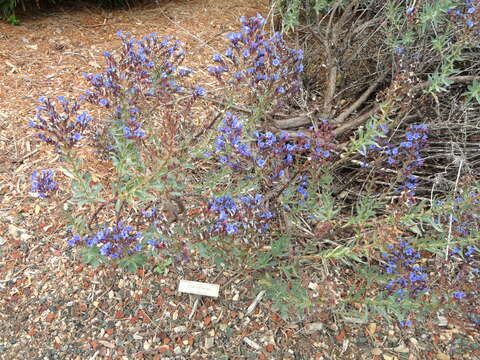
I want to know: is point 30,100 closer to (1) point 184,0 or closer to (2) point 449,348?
(1) point 184,0

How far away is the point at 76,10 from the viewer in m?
4.78

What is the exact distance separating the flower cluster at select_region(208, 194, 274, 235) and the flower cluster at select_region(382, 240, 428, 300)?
0.63 meters

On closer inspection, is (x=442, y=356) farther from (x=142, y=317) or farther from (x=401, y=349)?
(x=142, y=317)

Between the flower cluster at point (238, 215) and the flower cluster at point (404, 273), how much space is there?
628 mm

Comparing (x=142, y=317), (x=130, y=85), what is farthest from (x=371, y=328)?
(x=130, y=85)

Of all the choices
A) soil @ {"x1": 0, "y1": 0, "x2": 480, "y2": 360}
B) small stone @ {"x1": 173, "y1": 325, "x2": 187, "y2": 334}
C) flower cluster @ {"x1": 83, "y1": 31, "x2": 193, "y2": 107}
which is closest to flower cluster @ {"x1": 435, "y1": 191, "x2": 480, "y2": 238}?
soil @ {"x1": 0, "y1": 0, "x2": 480, "y2": 360}

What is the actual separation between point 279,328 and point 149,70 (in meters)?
1.67

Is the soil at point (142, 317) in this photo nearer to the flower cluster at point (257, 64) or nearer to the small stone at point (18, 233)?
the small stone at point (18, 233)

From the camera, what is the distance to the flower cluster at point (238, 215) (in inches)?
78.9

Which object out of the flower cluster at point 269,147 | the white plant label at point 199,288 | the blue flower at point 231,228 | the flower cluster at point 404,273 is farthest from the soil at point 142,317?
the flower cluster at point 269,147

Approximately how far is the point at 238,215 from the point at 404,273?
0.85 m

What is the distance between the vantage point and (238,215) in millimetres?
2004

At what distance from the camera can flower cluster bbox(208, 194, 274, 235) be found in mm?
2004

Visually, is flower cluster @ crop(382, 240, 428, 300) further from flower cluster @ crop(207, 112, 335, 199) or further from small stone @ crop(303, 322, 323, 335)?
flower cluster @ crop(207, 112, 335, 199)
